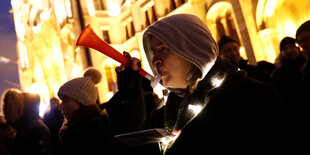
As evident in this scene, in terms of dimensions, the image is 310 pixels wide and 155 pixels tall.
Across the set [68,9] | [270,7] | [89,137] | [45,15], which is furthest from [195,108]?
[45,15]

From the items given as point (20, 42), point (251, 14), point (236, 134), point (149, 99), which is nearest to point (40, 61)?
point (20, 42)

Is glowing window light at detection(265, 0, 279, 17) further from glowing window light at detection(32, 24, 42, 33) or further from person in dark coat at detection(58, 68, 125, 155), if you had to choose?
glowing window light at detection(32, 24, 42, 33)

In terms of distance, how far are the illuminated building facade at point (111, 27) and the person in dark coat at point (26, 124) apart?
45.7 inches

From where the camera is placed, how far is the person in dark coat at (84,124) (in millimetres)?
2473

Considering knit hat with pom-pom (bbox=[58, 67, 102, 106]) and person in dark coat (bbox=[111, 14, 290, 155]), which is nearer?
person in dark coat (bbox=[111, 14, 290, 155])

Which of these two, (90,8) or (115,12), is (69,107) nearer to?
(90,8)

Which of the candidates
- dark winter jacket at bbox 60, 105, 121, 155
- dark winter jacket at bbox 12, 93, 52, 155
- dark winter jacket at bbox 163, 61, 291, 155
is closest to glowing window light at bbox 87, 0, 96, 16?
dark winter jacket at bbox 12, 93, 52, 155

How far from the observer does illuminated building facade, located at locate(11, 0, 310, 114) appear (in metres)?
10.2

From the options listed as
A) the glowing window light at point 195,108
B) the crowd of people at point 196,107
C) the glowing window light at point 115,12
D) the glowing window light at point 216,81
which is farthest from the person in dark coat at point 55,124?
the glowing window light at point 115,12

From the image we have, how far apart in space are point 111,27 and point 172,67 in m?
21.3

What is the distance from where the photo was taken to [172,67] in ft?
4.89

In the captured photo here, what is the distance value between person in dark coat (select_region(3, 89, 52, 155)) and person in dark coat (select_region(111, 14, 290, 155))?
2405 millimetres

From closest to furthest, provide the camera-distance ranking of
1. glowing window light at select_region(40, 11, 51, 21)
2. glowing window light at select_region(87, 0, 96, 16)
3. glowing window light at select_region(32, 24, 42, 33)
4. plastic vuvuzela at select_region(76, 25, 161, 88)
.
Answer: plastic vuvuzela at select_region(76, 25, 161, 88) → glowing window light at select_region(87, 0, 96, 16) → glowing window light at select_region(40, 11, 51, 21) → glowing window light at select_region(32, 24, 42, 33)

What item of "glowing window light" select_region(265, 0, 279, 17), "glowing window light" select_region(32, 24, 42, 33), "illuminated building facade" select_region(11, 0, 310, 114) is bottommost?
"glowing window light" select_region(265, 0, 279, 17)
